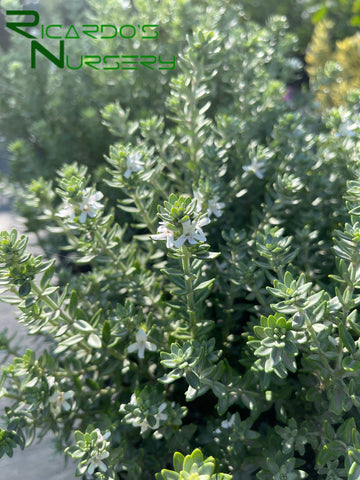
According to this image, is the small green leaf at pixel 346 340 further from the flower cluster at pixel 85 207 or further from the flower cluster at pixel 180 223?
the flower cluster at pixel 85 207

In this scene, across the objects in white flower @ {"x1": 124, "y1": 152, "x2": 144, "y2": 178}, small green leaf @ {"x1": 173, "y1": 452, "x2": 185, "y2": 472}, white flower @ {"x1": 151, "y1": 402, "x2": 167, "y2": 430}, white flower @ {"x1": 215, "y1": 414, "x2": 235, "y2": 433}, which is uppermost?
white flower @ {"x1": 124, "y1": 152, "x2": 144, "y2": 178}

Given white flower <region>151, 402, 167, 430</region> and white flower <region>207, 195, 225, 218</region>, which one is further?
white flower <region>207, 195, 225, 218</region>

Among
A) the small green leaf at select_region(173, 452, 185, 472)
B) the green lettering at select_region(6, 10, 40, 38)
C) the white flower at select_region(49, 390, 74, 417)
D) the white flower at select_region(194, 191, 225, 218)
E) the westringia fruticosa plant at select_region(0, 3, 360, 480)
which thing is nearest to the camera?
the small green leaf at select_region(173, 452, 185, 472)

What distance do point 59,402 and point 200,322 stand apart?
1.60 feet

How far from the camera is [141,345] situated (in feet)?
4.50

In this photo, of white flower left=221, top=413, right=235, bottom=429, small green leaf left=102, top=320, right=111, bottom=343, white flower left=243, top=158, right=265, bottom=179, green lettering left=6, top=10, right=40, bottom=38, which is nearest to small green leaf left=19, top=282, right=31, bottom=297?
small green leaf left=102, top=320, right=111, bottom=343

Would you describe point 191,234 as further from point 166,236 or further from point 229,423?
point 229,423

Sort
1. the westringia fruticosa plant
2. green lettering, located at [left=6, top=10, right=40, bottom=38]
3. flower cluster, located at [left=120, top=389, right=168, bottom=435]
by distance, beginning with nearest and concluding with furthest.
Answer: the westringia fruticosa plant, flower cluster, located at [left=120, top=389, right=168, bottom=435], green lettering, located at [left=6, top=10, right=40, bottom=38]

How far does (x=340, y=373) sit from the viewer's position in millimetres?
1194

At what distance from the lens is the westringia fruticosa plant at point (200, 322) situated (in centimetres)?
113

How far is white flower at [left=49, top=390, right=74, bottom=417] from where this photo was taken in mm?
1344

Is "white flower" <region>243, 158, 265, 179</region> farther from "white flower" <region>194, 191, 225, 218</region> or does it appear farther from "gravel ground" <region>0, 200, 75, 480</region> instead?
"gravel ground" <region>0, 200, 75, 480</region>

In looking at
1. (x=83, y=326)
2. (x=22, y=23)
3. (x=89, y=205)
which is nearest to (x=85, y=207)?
(x=89, y=205)

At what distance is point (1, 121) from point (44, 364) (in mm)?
1780
